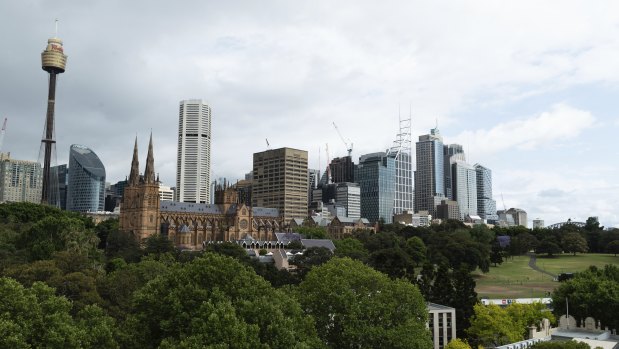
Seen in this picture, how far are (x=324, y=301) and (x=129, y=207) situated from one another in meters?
135

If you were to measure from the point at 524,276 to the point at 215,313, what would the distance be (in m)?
117

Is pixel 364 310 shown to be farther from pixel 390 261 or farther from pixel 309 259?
pixel 390 261

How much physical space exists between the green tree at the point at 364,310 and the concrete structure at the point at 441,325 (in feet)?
66.8

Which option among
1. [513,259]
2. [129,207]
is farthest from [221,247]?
[513,259]

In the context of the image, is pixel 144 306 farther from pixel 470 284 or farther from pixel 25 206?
pixel 25 206

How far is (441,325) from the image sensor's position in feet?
219

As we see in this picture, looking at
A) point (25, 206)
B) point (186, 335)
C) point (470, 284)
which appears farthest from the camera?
point (25, 206)

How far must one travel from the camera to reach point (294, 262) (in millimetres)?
116062

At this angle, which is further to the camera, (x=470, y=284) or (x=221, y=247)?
(x=221, y=247)

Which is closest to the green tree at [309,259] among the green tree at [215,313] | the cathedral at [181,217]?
the cathedral at [181,217]

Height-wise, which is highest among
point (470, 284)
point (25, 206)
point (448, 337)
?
point (25, 206)

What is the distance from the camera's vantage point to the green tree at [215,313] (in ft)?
108

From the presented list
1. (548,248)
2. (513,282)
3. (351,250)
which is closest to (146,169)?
(351,250)

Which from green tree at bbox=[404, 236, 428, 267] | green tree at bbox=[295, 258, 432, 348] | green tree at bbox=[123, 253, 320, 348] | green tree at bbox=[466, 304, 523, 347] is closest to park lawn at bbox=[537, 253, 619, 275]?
green tree at bbox=[404, 236, 428, 267]
